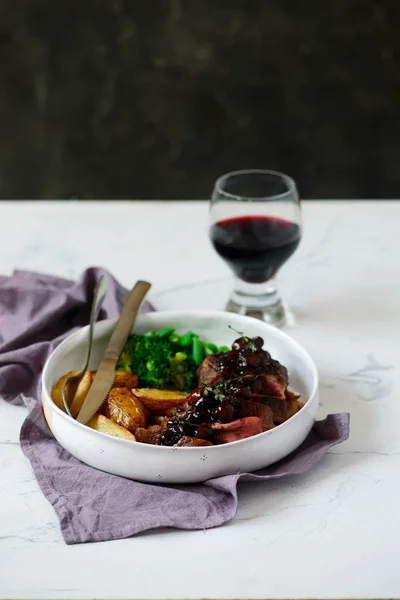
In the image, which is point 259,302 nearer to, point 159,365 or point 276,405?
point 159,365

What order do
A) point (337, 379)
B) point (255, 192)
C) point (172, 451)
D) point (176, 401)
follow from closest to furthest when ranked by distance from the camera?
point (172, 451) → point (176, 401) → point (337, 379) → point (255, 192)

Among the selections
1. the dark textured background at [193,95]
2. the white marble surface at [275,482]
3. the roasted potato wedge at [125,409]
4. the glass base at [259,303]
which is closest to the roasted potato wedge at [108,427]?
the roasted potato wedge at [125,409]

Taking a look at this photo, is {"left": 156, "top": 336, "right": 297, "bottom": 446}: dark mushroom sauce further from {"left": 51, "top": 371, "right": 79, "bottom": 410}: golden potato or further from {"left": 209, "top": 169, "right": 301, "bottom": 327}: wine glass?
{"left": 209, "top": 169, "right": 301, "bottom": 327}: wine glass

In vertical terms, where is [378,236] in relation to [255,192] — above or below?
below

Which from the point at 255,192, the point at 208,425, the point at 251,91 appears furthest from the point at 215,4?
the point at 208,425

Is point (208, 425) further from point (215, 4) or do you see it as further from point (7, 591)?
point (215, 4)

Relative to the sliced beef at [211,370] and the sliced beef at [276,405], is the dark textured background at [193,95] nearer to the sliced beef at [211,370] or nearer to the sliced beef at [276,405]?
the sliced beef at [211,370]

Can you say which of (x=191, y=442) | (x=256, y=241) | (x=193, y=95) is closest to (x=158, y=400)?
(x=191, y=442)
